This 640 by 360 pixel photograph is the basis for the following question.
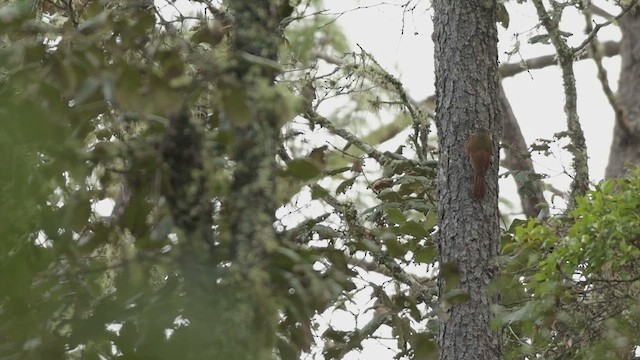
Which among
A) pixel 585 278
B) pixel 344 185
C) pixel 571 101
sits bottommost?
pixel 585 278

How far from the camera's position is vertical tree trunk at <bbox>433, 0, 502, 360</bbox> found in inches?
134

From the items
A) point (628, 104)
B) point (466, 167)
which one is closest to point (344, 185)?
point (466, 167)

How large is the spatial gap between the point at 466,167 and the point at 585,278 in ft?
1.76

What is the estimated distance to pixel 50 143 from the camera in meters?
1.25

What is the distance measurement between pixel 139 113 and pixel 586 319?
2271mm

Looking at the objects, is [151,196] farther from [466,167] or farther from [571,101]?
[571,101]

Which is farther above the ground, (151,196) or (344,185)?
(344,185)

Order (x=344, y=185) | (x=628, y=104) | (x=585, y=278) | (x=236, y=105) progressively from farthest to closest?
(x=628, y=104), (x=344, y=185), (x=585, y=278), (x=236, y=105)

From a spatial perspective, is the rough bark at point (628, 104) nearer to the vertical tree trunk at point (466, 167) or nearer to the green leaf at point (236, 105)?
A: the vertical tree trunk at point (466, 167)

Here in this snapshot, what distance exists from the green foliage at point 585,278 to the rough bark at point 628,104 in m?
3.93

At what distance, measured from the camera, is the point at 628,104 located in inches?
306

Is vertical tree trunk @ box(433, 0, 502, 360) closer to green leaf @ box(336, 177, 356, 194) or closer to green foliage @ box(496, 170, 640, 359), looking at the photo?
green foliage @ box(496, 170, 640, 359)

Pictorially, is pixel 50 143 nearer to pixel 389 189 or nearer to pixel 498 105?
pixel 498 105

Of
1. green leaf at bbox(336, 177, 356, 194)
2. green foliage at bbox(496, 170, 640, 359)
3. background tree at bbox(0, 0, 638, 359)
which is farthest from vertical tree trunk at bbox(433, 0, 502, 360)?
background tree at bbox(0, 0, 638, 359)
